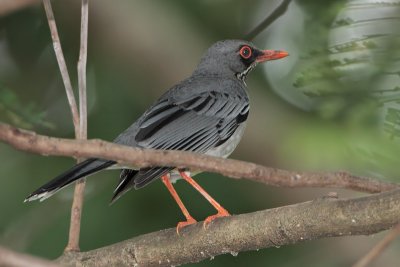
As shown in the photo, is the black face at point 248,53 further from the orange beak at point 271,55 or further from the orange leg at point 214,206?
the orange leg at point 214,206

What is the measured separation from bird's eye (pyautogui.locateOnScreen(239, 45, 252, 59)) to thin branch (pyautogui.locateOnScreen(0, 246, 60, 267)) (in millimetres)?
6265

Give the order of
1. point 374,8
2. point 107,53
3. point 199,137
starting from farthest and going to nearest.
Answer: point 107,53, point 199,137, point 374,8

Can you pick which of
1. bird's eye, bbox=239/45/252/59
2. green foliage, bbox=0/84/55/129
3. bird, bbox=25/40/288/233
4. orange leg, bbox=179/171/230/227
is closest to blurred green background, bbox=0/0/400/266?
green foliage, bbox=0/84/55/129

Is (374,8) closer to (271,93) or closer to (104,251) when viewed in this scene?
(104,251)

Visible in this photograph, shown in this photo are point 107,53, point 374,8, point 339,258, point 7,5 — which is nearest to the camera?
point 7,5

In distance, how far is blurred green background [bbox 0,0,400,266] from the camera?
5613 mm

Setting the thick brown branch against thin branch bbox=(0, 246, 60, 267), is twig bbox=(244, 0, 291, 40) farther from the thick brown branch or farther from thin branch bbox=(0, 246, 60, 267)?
thin branch bbox=(0, 246, 60, 267)

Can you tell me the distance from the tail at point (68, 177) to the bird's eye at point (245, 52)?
3.33 meters

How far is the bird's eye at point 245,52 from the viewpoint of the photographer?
312 inches

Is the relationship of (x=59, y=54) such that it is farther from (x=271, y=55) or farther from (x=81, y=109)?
(x=271, y=55)

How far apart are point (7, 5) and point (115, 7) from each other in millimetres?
5810

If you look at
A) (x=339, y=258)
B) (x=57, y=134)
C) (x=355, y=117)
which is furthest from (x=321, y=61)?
(x=57, y=134)

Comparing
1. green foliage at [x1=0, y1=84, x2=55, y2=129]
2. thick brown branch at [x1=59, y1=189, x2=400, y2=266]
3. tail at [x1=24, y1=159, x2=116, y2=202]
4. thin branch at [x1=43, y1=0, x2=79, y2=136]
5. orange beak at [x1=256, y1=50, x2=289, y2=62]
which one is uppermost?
thin branch at [x1=43, y1=0, x2=79, y2=136]

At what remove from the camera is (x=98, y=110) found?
8.24 m
